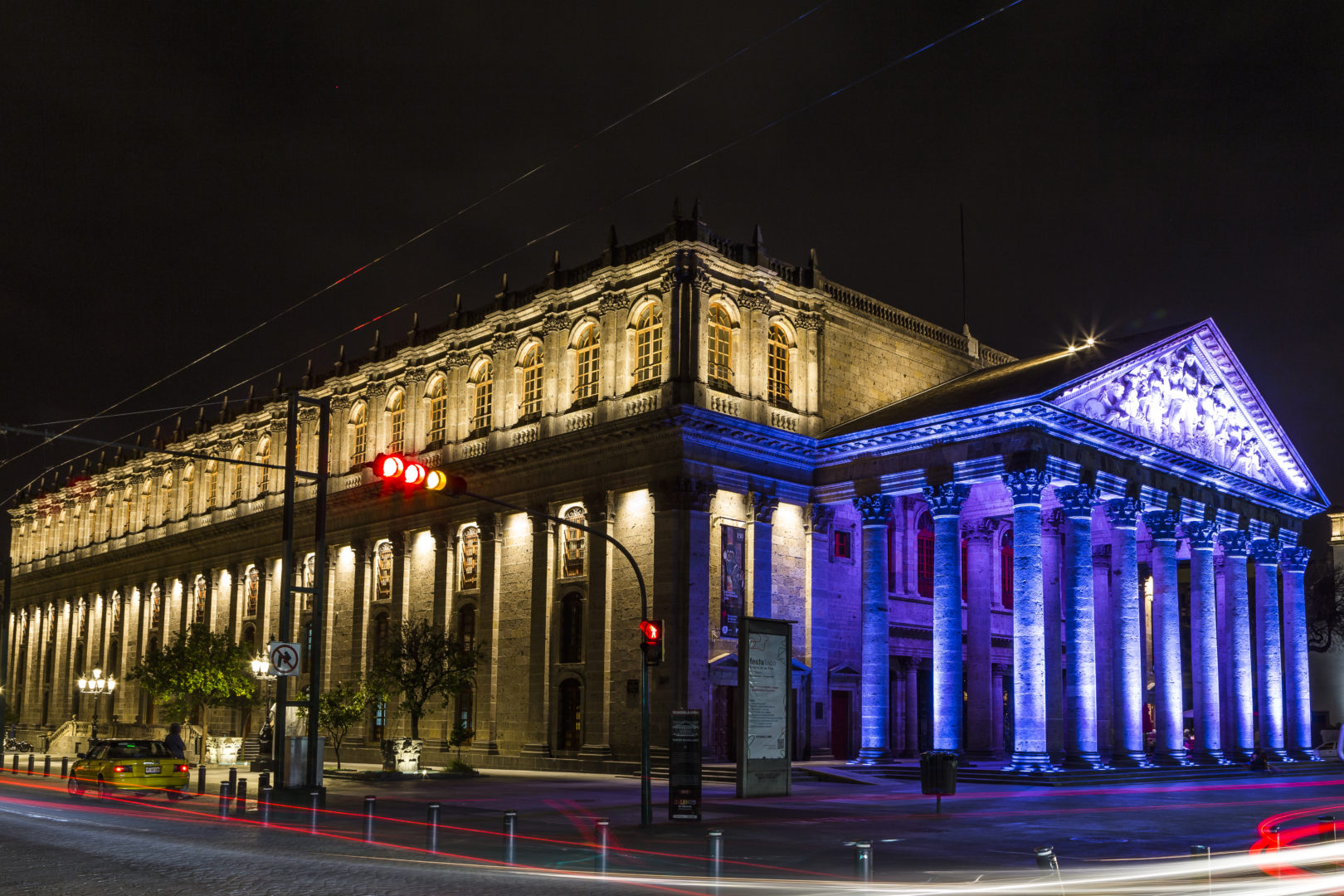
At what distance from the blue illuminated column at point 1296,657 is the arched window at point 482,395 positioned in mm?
30704

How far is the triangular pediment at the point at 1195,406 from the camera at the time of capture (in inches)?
1527

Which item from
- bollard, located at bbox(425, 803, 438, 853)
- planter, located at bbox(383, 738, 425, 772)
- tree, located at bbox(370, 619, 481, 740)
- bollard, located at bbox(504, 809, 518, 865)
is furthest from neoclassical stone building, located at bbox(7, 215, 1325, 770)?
bollard, located at bbox(504, 809, 518, 865)

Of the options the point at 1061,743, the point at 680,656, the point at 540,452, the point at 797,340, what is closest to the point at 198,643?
the point at 540,452

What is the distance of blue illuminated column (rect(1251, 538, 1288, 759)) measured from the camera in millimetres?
47000

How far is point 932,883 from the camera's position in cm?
1420

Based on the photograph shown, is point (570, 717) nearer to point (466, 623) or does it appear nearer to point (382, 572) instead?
point (466, 623)

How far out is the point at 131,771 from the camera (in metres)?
28.6

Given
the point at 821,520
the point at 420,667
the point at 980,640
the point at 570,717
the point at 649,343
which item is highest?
the point at 649,343

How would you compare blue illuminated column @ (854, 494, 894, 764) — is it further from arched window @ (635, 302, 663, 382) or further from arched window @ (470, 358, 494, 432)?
arched window @ (470, 358, 494, 432)

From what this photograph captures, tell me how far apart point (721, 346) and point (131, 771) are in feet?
72.1

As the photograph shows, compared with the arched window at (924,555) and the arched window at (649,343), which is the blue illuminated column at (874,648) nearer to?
the arched window at (924,555)

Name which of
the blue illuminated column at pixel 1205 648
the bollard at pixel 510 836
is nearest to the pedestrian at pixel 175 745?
the bollard at pixel 510 836

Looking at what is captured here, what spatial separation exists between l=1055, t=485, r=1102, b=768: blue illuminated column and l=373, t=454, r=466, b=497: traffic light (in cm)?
2275

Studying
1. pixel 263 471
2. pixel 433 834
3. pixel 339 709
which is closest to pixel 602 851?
pixel 433 834
